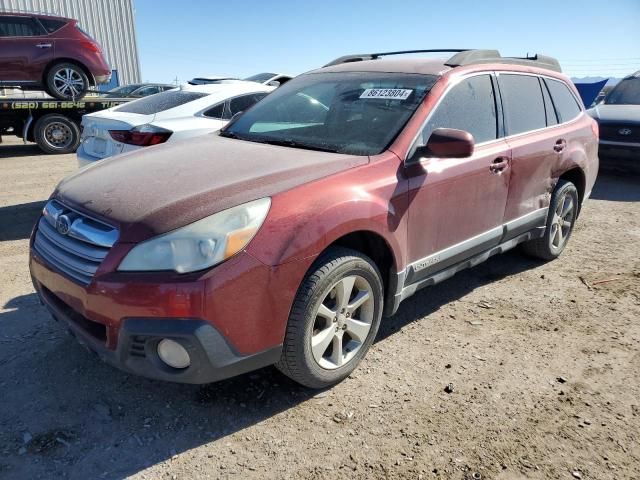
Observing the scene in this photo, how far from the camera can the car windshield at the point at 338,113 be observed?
10.0 ft

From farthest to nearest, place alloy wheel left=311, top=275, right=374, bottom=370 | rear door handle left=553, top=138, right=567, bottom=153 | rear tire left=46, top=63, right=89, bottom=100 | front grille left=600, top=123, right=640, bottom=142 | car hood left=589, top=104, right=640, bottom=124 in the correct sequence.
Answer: rear tire left=46, top=63, right=89, bottom=100 < car hood left=589, top=104, right=640, bottom=124 < front grille left=600, top=123, right=640, bottom=142 < rear door handle left=553, top=138, right=567, bottom=153 < alloy wheel left=311, top=275, right=374, bottom=370

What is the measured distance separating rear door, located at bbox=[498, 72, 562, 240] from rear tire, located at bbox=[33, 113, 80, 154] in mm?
9780

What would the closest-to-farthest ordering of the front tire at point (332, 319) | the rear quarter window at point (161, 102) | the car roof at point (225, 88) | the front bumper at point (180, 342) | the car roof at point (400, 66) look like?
the front bumper at point (180, 342)
the front tire at point (332, 319)
the car roof at point (400, 66)
the rear quarter window at point (161, 102)
the car roof at point (225, 88)

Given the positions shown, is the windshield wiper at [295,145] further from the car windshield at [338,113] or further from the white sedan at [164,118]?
the white sedan at [164,118]

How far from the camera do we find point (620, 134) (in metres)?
8.40

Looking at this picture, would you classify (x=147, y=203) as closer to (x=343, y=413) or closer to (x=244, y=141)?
(x=244, y=141)

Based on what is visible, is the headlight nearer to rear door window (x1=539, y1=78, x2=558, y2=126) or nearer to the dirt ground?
the dirt ground

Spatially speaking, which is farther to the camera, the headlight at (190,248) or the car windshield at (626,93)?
the car windshield at (626,93)

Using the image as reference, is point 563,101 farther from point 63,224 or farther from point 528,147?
point 63,224

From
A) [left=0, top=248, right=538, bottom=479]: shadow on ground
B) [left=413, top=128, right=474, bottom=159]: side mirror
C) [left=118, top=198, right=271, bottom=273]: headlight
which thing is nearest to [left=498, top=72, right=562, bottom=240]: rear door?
[left=413, top=128, right=474, bottom=159]: side mirror

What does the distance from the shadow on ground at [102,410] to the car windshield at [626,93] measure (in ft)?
31.3

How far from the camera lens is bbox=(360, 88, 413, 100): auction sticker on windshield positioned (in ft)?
10.5

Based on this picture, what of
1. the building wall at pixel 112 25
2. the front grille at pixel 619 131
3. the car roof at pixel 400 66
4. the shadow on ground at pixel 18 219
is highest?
the building wall at pixel 112 25

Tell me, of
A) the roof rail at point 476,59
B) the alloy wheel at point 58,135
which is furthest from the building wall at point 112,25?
the roof rail at point 476,59
